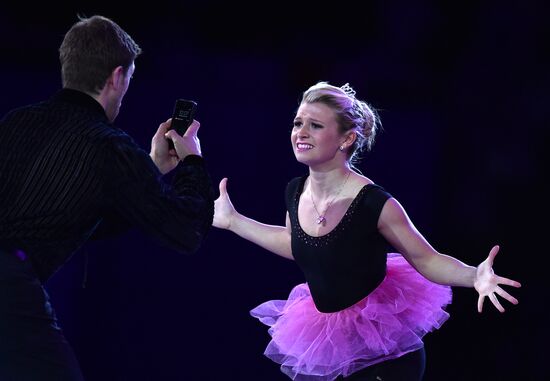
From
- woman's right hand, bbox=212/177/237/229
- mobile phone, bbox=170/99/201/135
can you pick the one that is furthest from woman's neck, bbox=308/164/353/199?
mobile phone, bbox=170/99/201/135

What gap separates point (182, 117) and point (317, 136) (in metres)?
0.74

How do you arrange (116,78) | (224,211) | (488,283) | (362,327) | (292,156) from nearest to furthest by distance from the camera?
(116,78) → (488,283) → (362,327) → (224,211) → (292,156)

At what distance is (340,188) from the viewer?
2.85 meters

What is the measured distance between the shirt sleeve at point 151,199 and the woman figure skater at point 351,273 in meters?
0.88

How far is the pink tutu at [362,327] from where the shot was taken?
105 inches

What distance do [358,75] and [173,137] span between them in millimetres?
2101

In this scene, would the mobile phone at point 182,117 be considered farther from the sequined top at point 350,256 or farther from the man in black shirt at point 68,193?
the sequined top at point 350,256

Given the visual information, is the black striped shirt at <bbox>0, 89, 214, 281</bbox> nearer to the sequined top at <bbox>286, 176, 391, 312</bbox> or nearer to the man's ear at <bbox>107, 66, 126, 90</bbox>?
the man's ear at <bbox>107, 66, 126, 90</bbox>

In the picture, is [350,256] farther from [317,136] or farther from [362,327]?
[317,136]

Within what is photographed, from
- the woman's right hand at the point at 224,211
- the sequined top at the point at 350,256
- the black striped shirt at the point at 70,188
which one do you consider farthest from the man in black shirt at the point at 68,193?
the woman's right hand at the point at 224,211

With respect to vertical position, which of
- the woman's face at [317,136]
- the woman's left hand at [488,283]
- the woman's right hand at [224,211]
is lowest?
the woman's right hand at [224,211]

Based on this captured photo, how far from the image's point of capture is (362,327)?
2682 millimetres

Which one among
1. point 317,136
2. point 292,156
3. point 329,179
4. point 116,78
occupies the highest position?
point 116,78

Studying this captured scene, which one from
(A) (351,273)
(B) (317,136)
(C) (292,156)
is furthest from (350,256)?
(C) (292,156)
